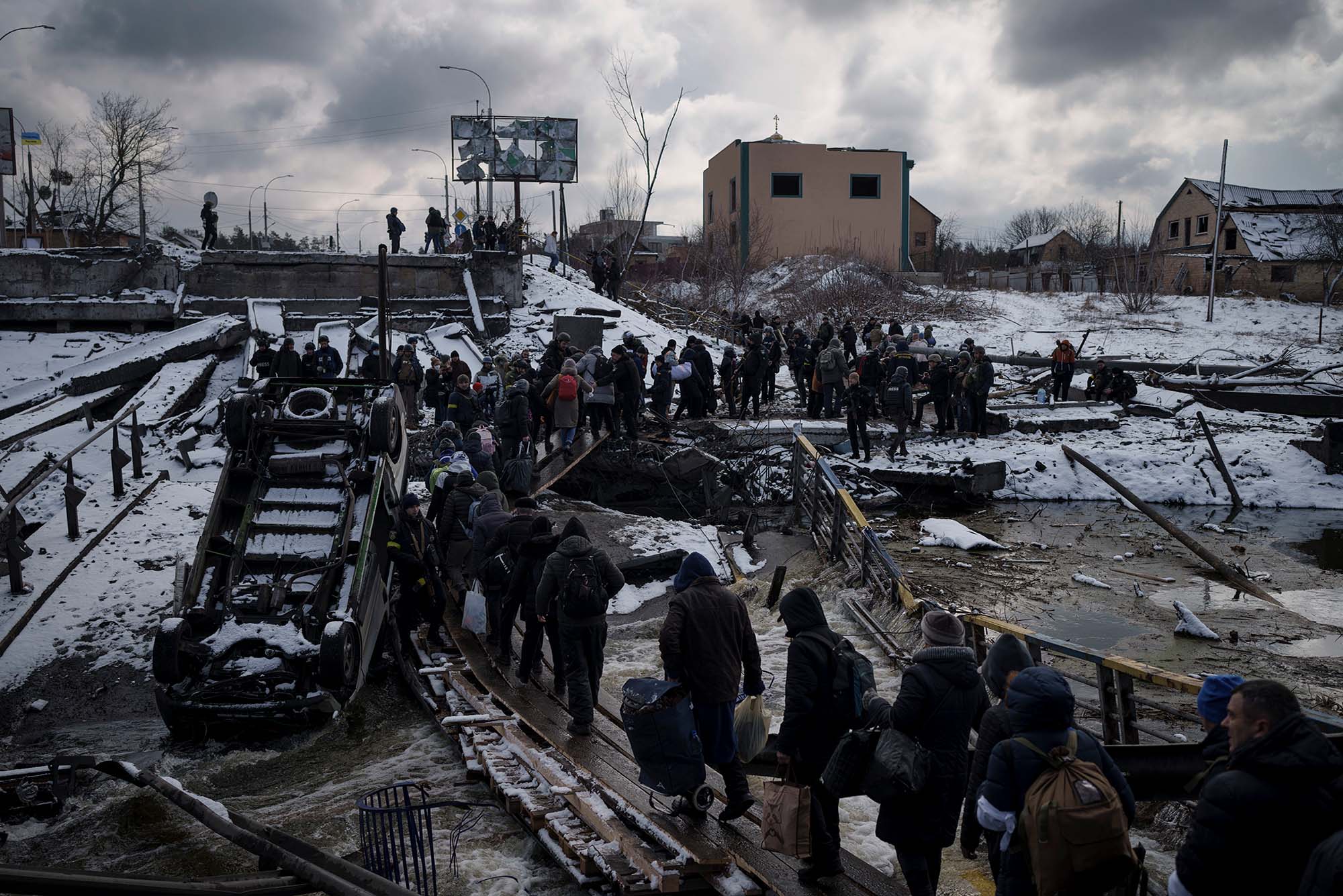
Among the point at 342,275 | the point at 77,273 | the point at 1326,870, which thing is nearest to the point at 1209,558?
the point at 1326,870

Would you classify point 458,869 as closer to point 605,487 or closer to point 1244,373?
point 605,487

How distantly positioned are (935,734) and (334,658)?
16.4 ft

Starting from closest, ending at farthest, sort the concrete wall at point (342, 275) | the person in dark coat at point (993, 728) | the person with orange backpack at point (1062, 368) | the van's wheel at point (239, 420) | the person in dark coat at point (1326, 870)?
the person in dark coat at point (1326, 870) < the person in dark coat at point (993, 728) < the van's wheel at point (239, 420) < the person with orange backpack at point (1062, 368) < the concrete wall at point (342, 275)

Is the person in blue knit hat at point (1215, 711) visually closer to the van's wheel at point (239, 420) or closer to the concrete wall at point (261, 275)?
the van's wheel at point (239, 420)

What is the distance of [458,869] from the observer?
5.21 m

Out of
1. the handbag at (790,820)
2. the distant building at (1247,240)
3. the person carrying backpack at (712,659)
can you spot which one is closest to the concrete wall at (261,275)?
the person carrying backpack at (712,659)

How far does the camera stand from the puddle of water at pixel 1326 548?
45.5 feet

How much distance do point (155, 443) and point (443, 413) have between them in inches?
200

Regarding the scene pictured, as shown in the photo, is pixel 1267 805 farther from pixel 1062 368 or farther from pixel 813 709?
pixel 1062 368

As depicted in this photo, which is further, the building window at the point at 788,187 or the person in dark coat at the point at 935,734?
the building window at the point at 788,187

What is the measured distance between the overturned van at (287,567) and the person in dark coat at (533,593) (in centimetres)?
137

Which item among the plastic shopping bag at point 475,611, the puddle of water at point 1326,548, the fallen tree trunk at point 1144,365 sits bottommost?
the puddle of water at point 1326,548

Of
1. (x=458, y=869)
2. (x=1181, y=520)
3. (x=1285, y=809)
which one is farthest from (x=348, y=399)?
(x=1181, y=520)

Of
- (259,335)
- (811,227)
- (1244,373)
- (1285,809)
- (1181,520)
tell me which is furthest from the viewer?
(811,227)
